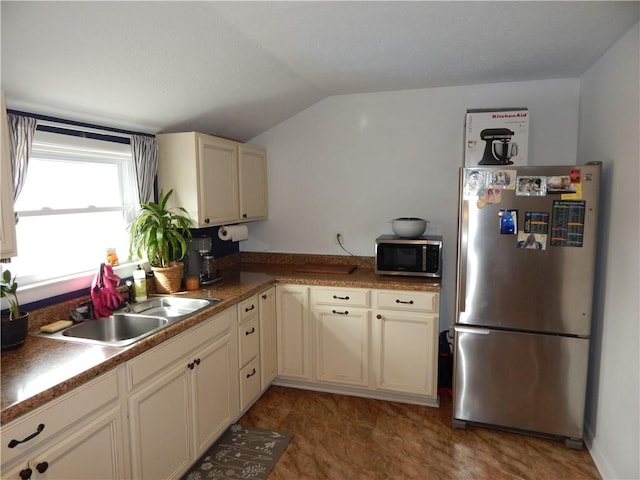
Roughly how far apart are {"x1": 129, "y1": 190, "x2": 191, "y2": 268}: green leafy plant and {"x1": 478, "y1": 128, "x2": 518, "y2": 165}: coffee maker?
2094 millimetres

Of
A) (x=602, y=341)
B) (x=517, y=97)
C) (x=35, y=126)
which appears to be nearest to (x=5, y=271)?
(x=35, y=126)

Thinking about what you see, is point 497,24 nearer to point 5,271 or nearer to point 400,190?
point 400,190

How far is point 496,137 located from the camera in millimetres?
2926

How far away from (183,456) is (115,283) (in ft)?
3.25

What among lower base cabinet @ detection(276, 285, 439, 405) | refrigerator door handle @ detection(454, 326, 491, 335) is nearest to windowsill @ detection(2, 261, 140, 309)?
lower base cabinet @ detection(276, 285, 439, 405)

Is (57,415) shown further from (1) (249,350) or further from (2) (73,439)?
(1) (249,350)

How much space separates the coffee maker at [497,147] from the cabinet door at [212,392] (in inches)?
83.3

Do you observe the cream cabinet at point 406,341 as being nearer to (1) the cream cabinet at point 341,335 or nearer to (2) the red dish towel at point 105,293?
(1) the cream cabinet at point 341,335

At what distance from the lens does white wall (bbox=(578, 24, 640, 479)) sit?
6.66 feet

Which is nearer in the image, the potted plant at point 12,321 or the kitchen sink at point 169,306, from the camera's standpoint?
the potted plant at point 12,321

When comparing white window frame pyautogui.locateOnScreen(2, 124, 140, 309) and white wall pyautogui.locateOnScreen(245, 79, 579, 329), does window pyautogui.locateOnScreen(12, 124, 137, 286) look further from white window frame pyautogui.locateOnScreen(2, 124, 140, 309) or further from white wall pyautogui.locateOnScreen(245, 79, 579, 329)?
white wall pyautogui.locateOnScreen(245, 79, 579, 329)

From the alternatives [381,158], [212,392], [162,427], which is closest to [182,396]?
[162,427]

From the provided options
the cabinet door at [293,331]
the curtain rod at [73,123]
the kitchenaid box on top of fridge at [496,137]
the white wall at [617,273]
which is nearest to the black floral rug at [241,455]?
the cabinet door at [293,331]

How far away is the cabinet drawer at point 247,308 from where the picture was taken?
271 cm
